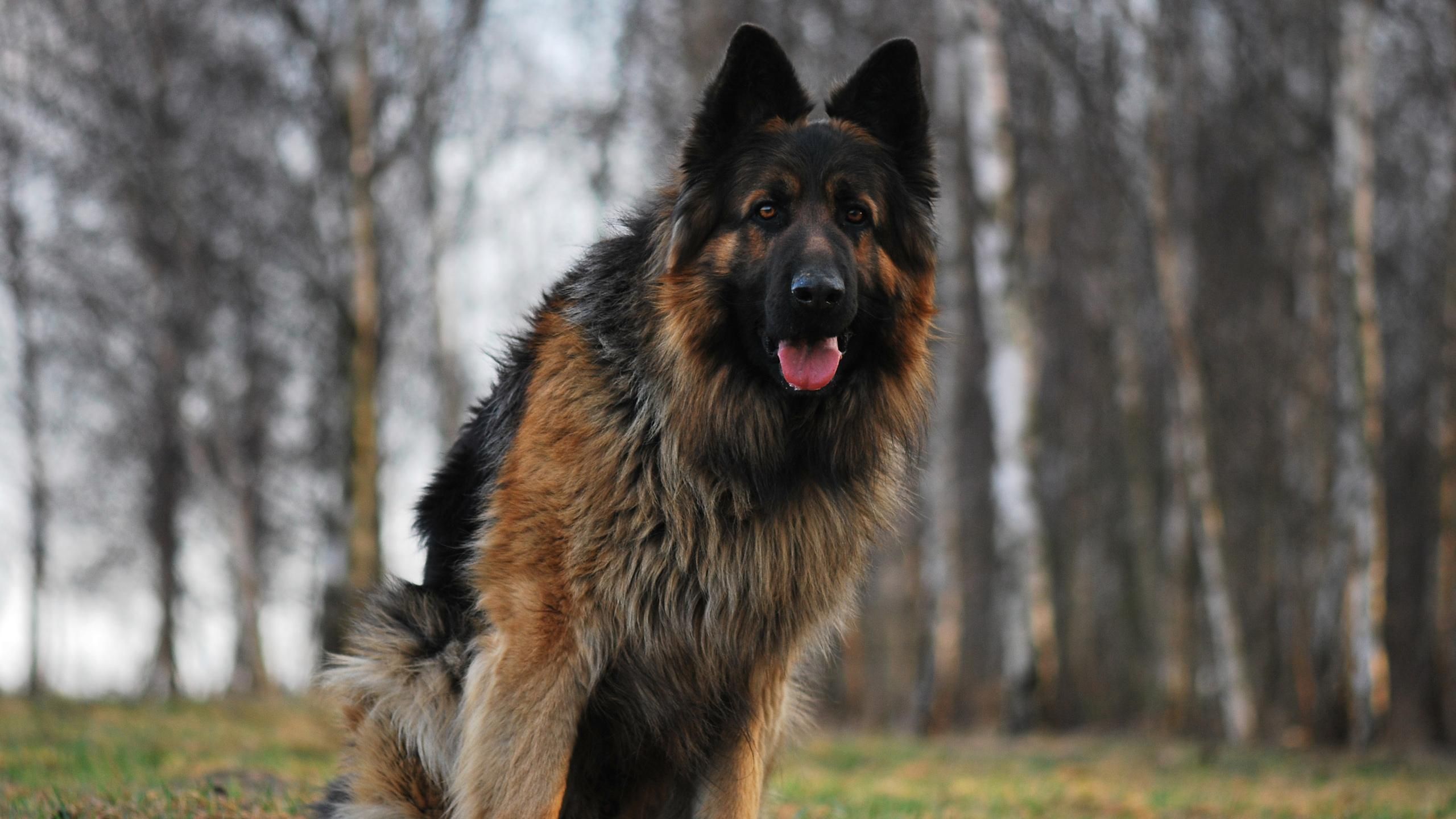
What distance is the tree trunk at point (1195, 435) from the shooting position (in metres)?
13.3

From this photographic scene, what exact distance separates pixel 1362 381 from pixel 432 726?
9.90 m

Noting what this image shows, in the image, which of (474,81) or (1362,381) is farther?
(474,81)

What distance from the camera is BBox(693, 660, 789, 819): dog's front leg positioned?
161 inches

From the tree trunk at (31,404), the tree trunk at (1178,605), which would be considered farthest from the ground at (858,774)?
the tree trunk at (31,404)

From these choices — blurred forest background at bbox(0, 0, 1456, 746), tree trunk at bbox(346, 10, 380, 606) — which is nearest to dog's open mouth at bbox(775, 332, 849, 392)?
blurred forest background at bbox(0, 0, 1456, 746)

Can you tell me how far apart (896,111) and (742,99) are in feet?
1.86

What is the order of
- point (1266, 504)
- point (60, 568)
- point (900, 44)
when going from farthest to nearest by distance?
1. point (60, 568)
2. point (1266, 504)
3. point (900, 44)

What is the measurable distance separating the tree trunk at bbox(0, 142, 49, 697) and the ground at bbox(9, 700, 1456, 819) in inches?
214

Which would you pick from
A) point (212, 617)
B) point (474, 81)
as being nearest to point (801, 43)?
point (474, 81)

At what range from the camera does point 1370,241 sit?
36.7 feet

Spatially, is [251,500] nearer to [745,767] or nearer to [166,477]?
[166,477]

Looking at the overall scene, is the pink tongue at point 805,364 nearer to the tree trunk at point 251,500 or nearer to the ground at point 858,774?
the ground at point 858,774

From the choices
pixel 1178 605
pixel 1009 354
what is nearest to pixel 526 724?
pixel 1009 354

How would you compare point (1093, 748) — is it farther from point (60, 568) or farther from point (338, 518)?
point (60, 568)
